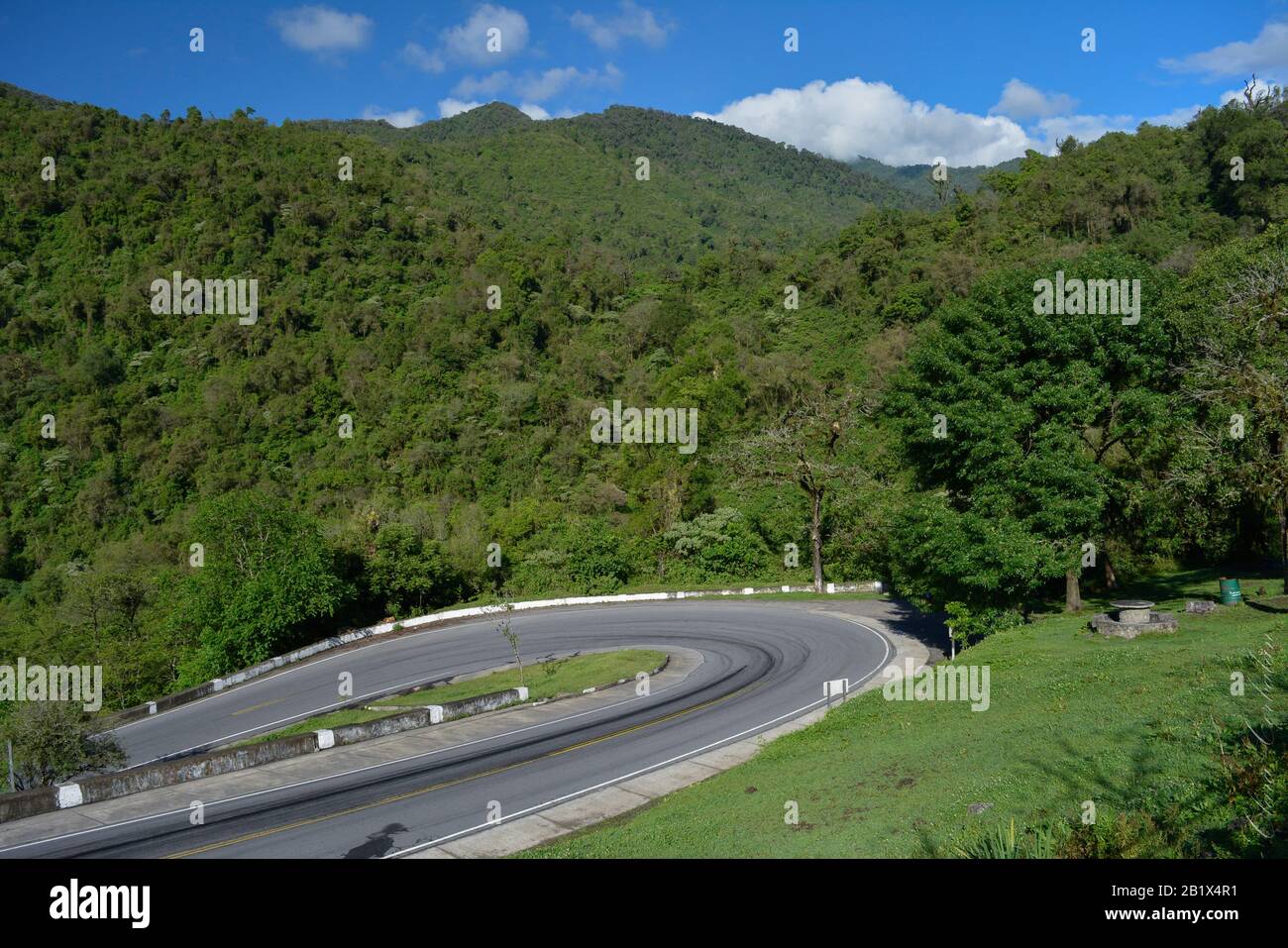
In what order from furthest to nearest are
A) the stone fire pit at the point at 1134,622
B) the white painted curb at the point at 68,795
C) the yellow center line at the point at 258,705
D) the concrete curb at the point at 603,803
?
the yellow center line at the point at 258,705 < the stone fire pit at the point at 1134,622 < the white painted curb at the point at 68,795 < the concrete curb at the point at 603,803

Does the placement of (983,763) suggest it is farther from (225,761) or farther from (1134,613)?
(225,761)

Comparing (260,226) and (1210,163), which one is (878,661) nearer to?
(1210,163)

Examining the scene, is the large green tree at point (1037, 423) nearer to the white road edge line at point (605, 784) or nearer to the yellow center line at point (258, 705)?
the white road edge line at point (605, 784)

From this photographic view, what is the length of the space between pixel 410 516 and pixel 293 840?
157ft

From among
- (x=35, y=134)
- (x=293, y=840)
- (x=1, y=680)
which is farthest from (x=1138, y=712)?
(x=35, y=134)

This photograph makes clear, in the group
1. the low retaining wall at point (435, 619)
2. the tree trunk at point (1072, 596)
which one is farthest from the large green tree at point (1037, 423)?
the low retaining wall at point (435, 619)

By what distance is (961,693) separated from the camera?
61.6ft

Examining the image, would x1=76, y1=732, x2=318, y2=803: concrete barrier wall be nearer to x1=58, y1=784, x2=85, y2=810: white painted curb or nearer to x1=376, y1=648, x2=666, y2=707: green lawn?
x1=58, y1=784, x2=85, y2=810: white painted curb

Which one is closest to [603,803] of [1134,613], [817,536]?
[1134,613]

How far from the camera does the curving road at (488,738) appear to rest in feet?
49.4

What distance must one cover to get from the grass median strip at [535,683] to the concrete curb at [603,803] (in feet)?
31.6

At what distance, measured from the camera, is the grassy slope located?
10.4 meters

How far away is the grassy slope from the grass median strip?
41.0 ft

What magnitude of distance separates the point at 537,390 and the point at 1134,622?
69.6 m
